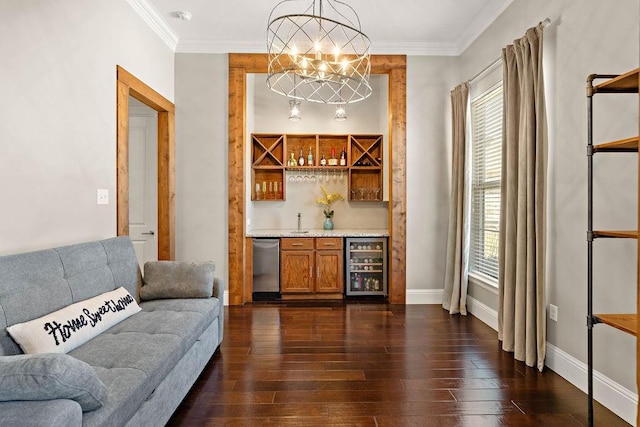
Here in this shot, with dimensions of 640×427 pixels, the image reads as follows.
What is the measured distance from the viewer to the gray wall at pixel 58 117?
2.37m

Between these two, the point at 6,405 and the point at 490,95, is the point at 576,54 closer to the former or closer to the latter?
the point at 490,95

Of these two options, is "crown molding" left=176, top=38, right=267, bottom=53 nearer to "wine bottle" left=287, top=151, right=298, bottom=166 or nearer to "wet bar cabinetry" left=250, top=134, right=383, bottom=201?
"wet bar cabinetry" left=250, top=134, right=383, bottom=201

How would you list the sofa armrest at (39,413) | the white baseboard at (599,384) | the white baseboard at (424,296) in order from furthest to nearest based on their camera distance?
the white baseboard at (424,296) < the white baseboard at (599,384) < the sofa armrest at (39,413)

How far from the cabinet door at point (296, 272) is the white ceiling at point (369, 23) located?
2591 mm

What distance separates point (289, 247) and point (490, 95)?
2.95 metres

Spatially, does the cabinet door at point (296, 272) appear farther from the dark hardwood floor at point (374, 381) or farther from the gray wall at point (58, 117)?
the gray wall at point (58, 117)

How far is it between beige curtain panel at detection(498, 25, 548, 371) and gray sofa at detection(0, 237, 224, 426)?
240cm

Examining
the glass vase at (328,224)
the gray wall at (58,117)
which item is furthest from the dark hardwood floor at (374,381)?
the glass vase at (328,224)

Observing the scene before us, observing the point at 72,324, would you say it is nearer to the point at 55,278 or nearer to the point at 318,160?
the point at 55,278

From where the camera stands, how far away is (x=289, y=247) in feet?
17.8

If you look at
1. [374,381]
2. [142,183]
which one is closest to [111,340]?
[374,381]

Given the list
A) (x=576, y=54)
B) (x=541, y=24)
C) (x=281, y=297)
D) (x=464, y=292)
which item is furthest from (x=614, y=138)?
(x=281, y=297)

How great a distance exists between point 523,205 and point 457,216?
153cm

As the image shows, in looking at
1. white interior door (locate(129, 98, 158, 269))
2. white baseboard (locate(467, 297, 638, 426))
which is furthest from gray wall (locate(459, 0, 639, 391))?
white interior door (locate(129, 98, 158, 269))
